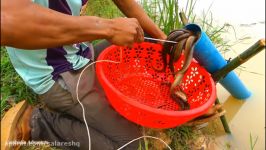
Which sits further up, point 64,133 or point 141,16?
point 141,16

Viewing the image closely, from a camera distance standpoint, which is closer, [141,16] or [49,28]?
[49,28]

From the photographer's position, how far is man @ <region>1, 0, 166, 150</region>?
1675 mm

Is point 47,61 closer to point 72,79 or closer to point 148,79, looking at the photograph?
point 72,79

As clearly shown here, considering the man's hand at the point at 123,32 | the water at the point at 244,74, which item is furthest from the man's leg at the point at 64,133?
the water at the point at 244,74

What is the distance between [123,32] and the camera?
1.73m

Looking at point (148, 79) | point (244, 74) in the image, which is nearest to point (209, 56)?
point (148, 79)

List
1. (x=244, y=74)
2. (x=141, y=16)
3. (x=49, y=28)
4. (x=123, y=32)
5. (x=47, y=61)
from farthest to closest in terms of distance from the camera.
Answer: (x=244, y=74), (x=141, y=16), (x=47, y=61), (x=123, y=32), (x=49, y=28)

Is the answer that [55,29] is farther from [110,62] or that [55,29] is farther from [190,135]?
[190,135]

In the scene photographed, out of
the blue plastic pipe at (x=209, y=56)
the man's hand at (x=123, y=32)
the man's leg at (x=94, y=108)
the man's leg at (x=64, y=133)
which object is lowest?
the man's leg at (x=64, y=133)

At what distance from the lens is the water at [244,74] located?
2.49 m

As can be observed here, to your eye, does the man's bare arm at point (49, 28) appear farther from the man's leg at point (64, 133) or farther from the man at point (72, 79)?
the man's leg at point (64, 133)

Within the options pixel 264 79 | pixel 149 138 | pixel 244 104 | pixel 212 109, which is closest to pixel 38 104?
pixel 149 138

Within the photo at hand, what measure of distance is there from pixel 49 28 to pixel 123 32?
0.36m

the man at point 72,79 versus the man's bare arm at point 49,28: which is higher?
the man's bare arm at point 49,28
